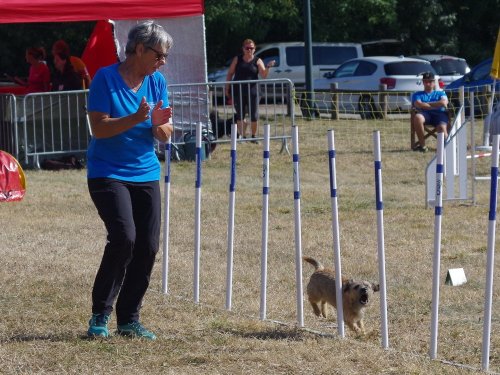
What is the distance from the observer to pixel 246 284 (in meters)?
8.12

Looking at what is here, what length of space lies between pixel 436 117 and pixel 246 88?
3.00 metres

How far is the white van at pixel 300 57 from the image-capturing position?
30156 millimetres

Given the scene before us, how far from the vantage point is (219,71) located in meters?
29.6

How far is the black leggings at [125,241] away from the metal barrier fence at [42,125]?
945 centimetres

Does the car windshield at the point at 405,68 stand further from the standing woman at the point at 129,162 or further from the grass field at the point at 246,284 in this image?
the standing woman at the point at 129,162

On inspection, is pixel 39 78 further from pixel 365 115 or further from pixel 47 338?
pixel 47 338

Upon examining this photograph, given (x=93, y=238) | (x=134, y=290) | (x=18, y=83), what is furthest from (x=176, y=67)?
(x=134, y=290)

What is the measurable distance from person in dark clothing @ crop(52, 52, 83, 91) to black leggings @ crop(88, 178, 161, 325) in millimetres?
10074

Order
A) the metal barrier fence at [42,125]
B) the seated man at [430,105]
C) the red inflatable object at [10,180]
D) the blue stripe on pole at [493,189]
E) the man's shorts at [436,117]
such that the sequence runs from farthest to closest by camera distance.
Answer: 1. the man's shorts at [436,117]
2. the seated man at [430,105]
3. the metal barrier fence at [42,125]
4. the red inflatable object at [10,180]
5. the blue stripe on pole at [493,189]

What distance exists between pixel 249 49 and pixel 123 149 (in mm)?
11355

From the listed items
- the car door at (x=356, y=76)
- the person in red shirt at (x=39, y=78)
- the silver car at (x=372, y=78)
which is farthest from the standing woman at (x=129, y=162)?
the car door at (x=356, y=76)

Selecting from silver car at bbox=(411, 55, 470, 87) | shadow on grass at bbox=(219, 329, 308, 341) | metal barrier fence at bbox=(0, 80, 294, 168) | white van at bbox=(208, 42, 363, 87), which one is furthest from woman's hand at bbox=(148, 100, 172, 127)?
white van at bbox=(208, 42, 363, 87)

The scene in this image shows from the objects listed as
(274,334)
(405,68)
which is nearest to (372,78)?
(405,68)

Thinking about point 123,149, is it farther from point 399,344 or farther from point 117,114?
point 399,344
